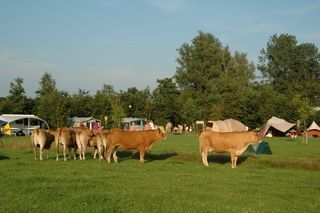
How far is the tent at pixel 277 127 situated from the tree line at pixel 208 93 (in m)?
10.9

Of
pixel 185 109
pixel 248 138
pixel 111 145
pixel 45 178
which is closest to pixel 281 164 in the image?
pixel 248 138

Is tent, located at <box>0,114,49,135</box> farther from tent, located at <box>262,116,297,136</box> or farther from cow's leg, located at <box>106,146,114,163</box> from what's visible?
cow's leg, located at <box>106,146,114,163</box>

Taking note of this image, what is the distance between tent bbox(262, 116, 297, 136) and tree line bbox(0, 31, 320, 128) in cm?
1093

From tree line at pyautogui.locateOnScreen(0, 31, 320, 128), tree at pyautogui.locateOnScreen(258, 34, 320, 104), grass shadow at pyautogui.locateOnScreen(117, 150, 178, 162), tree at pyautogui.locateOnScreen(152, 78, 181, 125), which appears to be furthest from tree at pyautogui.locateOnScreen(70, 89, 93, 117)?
grass shadow at pyautogui.locateOnScreen(117, 150, 178, 162)

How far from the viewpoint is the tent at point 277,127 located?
60.8 metres

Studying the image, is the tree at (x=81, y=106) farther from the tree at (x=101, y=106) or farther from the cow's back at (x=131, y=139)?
the cow's back at (x=131, y=139)

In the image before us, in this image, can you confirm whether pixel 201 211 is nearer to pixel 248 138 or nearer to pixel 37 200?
pixel 37 200

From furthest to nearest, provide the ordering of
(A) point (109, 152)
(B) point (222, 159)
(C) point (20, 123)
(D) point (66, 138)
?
(C) point (20, 123) < (D) point (66, 138) < (B) point (222, 159) < (A) point (109, 152)

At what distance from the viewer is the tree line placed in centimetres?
7612

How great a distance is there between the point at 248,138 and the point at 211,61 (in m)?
70.3

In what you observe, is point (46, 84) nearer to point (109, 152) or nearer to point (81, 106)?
point (81, 106)

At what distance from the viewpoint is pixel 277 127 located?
61.2 metres

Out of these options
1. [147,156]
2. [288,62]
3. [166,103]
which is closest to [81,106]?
[166,103]

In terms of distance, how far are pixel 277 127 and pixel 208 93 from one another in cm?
2860
